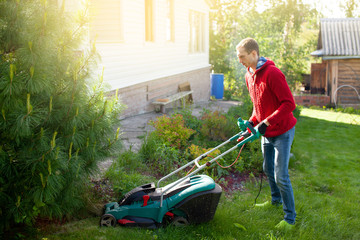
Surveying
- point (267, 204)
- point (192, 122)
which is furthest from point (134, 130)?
point (267, 204)

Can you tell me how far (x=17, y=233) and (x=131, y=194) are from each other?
1.09 meters

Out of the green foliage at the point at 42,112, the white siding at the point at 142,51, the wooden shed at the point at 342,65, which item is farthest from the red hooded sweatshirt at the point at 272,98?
the wooden shed at the point at 342,65

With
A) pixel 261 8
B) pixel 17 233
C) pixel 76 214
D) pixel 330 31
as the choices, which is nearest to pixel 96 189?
pixel 76 214

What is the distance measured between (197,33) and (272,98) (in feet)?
44.7

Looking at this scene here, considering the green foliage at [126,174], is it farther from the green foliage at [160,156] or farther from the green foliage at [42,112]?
the green foliage at [42,112]

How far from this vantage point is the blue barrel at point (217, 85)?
1745 cm

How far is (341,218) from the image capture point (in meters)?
4.39

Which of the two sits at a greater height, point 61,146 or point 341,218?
point 61,146

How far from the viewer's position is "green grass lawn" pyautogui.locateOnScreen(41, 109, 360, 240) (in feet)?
11.8

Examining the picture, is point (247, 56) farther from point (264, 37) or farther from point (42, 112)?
point (264, 37)

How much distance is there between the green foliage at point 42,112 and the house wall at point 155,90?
12.0ft

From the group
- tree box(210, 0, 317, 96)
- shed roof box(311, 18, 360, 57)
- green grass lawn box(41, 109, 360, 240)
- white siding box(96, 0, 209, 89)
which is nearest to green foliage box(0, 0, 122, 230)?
green grass lawn box(41, 109, 360, 240)

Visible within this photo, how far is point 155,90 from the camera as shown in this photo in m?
11.5

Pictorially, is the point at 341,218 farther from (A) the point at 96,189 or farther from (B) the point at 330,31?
(B) the point at 330,31
